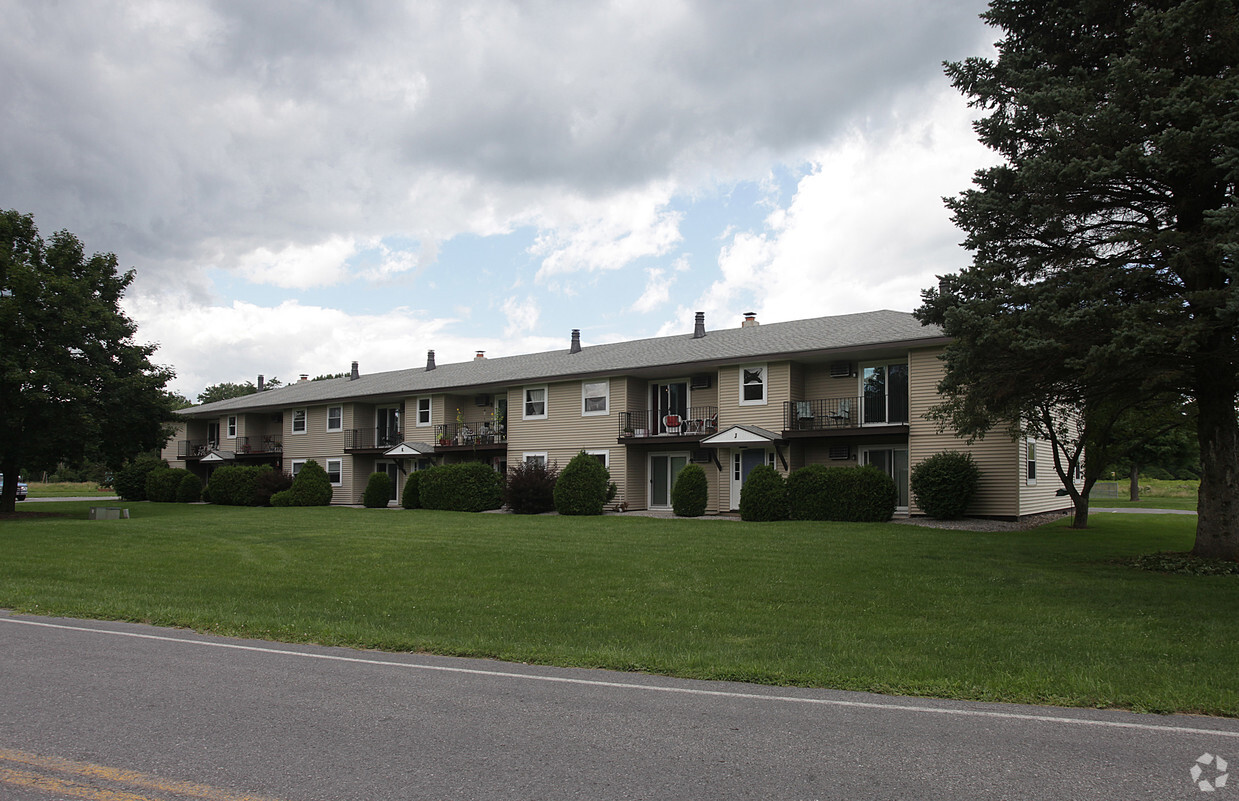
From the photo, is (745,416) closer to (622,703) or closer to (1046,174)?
(1046,174)

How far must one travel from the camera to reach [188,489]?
41.8m

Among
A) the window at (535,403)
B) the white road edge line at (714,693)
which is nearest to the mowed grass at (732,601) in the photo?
the white road edge line at (714,693)

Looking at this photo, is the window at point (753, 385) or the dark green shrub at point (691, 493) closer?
the dark green shrub at point (691, 493)

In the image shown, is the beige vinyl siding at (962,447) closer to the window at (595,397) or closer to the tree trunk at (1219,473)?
the tree trunk at (1219,473)

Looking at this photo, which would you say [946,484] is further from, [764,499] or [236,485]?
[236,485]

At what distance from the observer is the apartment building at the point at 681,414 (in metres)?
24.5

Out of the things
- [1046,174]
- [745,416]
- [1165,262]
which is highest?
[1046,174]

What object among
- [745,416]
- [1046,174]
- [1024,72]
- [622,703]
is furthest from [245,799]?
[745,416]

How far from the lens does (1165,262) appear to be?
504 inches

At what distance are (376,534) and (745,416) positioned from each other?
40.9ft

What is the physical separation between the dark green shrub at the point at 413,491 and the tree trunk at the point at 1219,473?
2537cm

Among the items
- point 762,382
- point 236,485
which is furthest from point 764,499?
point 236,485

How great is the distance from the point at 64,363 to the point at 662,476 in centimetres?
2014

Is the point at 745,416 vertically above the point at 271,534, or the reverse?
the point at 745,416
